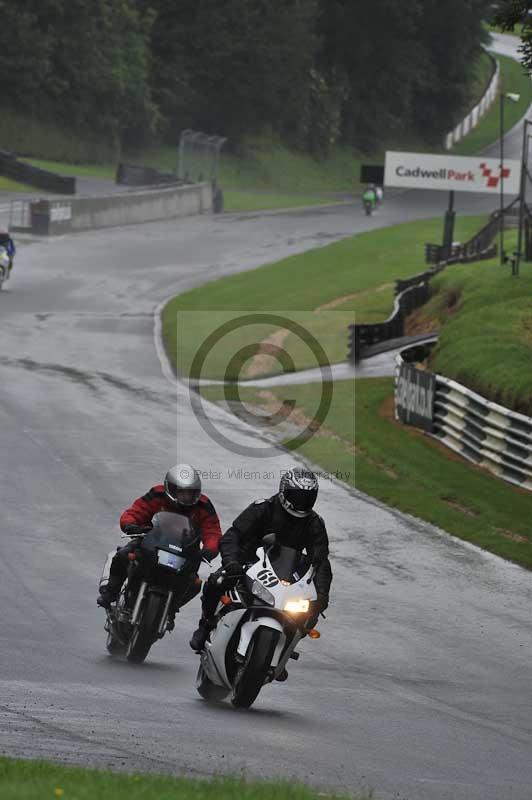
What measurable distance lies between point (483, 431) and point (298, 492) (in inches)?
581

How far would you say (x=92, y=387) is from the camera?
3139cm

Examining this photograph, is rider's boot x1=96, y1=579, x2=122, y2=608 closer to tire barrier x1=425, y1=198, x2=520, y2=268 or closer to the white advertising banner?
tire barrier x1=425, y1=198, x2=520, y2=268

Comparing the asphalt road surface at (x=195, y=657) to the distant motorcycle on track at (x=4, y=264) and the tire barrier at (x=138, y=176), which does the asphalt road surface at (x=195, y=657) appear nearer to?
the distant motorcycle on track at (x=4, y=264)

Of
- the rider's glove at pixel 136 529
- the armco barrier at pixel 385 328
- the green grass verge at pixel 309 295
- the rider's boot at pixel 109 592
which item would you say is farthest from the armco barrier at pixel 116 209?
the rider's glove at pixel 136 529

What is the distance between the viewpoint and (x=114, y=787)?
747cm

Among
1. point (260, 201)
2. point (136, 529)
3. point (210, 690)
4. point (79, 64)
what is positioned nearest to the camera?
point (210, 690)

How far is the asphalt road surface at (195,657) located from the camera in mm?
9188

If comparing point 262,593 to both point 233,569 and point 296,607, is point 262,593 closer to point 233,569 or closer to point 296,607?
point 296,607

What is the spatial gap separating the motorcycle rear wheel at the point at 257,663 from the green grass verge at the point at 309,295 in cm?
2481

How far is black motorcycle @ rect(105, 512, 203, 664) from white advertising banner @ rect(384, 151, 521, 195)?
49.2 metres

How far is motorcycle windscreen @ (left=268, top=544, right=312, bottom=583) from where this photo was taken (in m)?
10.7

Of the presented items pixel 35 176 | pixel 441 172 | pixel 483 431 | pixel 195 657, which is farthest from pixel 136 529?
pixel 35 176

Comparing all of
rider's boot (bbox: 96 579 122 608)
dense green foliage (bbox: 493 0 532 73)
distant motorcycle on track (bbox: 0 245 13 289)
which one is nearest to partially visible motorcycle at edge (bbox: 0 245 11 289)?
distant motorcycle on track (bbox: 0 245 13 289)

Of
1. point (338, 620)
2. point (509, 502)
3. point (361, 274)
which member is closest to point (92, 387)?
point (509, 502)
